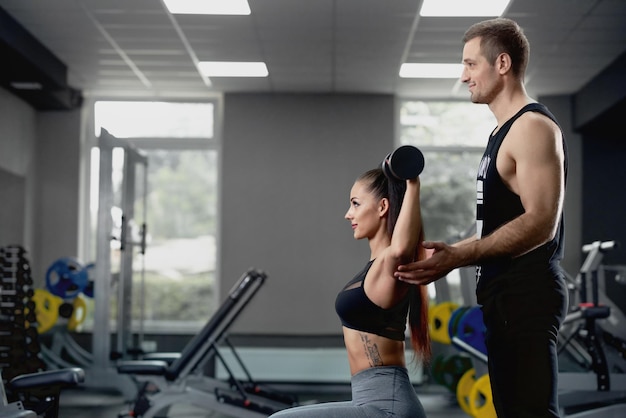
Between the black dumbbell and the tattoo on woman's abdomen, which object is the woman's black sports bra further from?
the black dumbbell

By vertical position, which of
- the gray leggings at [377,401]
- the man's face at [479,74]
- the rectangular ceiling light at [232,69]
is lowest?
the gray leggings at [377,401]

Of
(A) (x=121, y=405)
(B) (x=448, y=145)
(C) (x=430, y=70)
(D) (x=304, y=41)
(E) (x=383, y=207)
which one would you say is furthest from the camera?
(B) (x=448, y=145)

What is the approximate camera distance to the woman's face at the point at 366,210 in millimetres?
1960

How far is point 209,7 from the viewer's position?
16.8ft

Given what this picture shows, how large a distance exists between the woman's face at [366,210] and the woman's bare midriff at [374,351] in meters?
0.25

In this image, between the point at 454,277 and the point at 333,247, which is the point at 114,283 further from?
the point at 454,277

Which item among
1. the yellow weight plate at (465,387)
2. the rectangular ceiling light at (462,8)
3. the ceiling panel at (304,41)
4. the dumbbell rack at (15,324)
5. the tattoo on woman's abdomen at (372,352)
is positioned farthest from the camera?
the yellow weight plate at (465,387)

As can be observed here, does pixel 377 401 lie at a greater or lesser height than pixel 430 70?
lesser

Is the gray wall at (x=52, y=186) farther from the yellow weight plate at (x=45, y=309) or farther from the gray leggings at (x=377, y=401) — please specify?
the gray leggings at (x=377, y=401)

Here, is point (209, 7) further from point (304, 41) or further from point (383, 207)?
point (383, 207)

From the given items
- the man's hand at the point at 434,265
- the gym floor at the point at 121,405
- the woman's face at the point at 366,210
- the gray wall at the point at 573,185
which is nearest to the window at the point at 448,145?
the gray wall at the point at 573,185

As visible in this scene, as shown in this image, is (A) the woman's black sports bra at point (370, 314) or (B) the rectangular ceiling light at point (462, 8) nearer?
(A) the woman's black sports bra at point (370, 314)

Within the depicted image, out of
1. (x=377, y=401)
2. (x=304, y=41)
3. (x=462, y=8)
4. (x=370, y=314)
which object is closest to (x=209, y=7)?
(x=304, y=41)

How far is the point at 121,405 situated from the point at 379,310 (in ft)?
14.9
